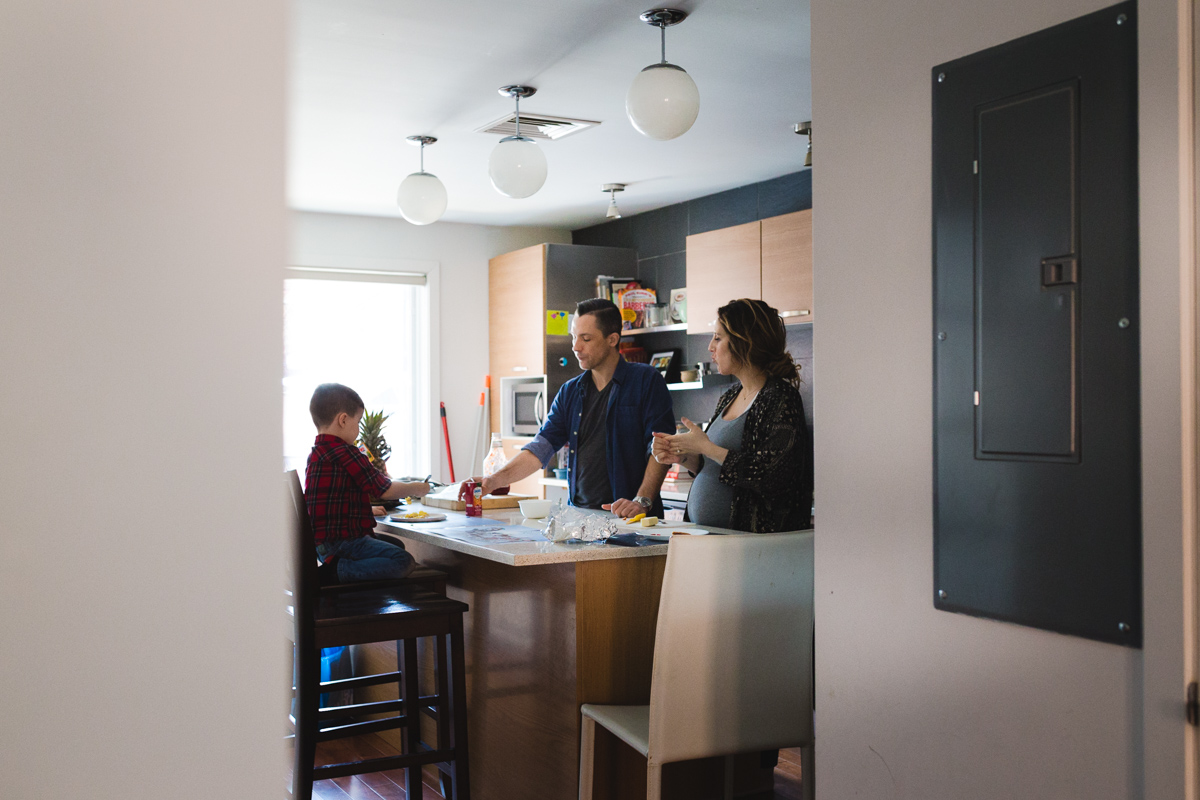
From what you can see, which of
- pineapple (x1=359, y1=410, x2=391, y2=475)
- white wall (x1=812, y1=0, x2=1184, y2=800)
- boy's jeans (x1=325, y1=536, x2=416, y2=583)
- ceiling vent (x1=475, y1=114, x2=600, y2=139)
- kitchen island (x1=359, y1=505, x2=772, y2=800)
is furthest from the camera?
ceiling vent (x1=475, y1=114, x2=600, y2=139)

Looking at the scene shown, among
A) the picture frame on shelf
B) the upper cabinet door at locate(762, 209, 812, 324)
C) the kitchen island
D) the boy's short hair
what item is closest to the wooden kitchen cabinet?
the upper cabinet door at locate(762, 209, 812, 324)

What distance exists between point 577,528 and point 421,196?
72.7 inches

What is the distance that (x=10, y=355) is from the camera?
292 mm

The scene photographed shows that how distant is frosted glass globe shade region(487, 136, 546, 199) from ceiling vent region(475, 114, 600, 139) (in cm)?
66

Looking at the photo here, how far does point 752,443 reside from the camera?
99.3 inches

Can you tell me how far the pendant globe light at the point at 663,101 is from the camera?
8.45 feet

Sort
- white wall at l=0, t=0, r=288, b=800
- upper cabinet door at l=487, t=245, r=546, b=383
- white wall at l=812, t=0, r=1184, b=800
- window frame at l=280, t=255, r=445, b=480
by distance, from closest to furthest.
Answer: white wall at l=0, t=0, r=288, b=800, white wall at l=812, t=0, r=1184, b=800, upper cabinet door at l=487, t=245, r=546, b=383, window frame at l=280, t=255, r=445, b=480

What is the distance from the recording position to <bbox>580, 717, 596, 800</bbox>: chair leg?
7.29 ft

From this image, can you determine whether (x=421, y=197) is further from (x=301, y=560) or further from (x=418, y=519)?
(x=301, y=560)

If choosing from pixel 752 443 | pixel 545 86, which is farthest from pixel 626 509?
pixel 545 86

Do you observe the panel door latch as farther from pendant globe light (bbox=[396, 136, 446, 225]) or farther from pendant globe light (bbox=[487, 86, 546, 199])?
pendant globe light (bbox=[396, 136, 446, 225])

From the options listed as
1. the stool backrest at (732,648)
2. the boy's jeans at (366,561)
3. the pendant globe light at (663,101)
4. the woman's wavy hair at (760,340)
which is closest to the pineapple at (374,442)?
the boy's jeans at (366,561)

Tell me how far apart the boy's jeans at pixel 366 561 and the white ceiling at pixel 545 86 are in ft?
3.42

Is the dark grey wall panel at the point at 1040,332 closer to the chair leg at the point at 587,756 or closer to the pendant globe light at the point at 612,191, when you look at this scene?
the chair leg at the point at 587,756
